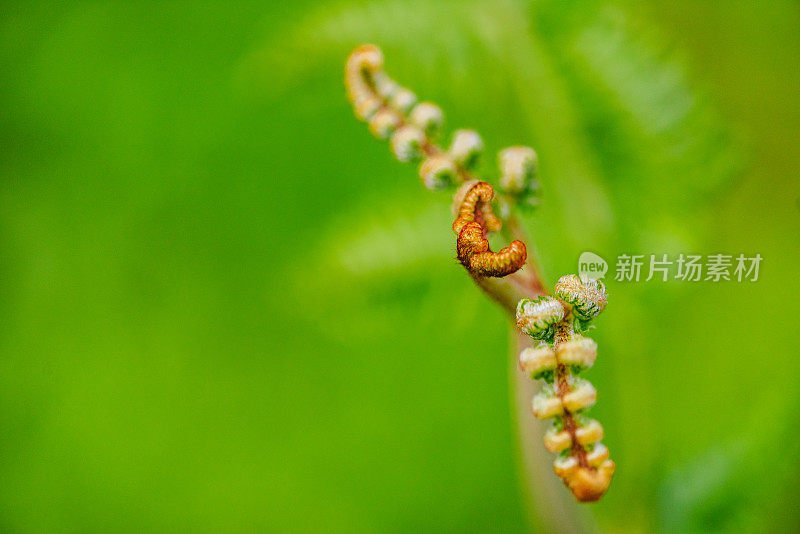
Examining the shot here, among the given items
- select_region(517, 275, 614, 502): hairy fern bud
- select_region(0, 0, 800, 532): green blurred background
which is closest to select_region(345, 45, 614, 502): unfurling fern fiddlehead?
select_region(517, 275, 614, 502): hairy fern bud

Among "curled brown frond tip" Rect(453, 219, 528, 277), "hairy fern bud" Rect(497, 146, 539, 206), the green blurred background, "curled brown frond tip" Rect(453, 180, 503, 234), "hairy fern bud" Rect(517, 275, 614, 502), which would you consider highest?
the green blurred background

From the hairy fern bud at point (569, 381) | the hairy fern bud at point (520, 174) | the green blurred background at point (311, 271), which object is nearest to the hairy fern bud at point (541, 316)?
the hairy fern bud at point (569, 381)

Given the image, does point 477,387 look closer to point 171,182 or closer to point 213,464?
point 213,464

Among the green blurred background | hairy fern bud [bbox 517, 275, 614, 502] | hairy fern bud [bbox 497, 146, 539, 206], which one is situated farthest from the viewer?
the green blurred background

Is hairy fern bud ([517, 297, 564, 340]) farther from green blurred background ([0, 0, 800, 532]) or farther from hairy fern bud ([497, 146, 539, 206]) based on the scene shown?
green blurred background ([0, 0, 800, 532])

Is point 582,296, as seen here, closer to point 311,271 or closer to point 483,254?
point 483,254

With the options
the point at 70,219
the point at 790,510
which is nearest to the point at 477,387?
the point at 790,510

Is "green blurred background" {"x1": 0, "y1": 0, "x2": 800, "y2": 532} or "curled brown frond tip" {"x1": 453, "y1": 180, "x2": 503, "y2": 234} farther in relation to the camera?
"green blurred background" {"x1": 0, "y1": 0, "x2": 800, "y2": 532}

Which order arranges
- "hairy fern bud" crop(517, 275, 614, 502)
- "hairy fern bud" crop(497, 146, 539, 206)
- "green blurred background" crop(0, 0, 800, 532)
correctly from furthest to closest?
"green blurred background" crop(0, 0, 800, 532) → "hairy fern bud" crop(497, 146, 539, 206) → "hairy fern bud" crop(517, 275, 614, 502)
